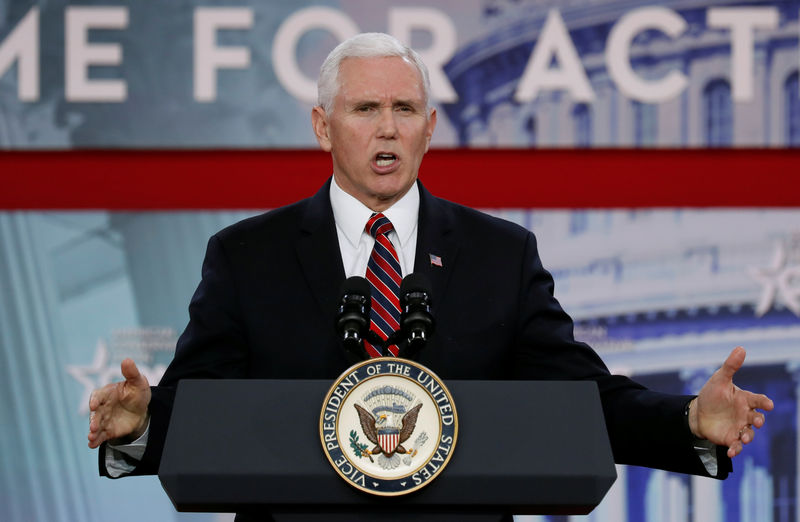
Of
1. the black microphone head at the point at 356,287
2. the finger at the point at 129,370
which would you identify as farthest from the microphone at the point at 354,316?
the finger at the point at 129,370

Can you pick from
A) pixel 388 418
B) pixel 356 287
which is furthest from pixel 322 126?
pixel 388 418

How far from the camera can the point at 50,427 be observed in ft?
12.2

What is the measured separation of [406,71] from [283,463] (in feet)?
2.78

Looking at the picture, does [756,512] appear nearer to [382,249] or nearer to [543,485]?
[382,249]

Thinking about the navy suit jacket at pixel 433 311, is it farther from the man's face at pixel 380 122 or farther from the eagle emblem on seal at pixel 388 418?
the eagle emblem on seal at pixel 388 418

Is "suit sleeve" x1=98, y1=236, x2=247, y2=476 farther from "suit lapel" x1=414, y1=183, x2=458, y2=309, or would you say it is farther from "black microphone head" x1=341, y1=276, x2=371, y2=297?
"black microphone head" x1=341, y1=276, x2=371, y2=297

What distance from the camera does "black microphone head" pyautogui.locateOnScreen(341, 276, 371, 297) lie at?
4.74ft

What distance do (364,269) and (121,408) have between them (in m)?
0.54

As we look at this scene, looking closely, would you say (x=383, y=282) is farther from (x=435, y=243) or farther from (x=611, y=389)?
(x=611, y=389)

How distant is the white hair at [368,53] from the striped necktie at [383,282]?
0.85ft

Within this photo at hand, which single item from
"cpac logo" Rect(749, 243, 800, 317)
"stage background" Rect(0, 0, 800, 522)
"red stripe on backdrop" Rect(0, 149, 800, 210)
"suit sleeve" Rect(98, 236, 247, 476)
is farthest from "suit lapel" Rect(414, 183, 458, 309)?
"cpac logo" Rect(749, 243, 800, 317)

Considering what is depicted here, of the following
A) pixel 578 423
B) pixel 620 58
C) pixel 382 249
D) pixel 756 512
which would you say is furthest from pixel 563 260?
pixel 578 423

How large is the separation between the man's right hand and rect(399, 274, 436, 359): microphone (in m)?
0.41

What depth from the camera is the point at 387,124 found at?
188 cm
